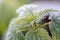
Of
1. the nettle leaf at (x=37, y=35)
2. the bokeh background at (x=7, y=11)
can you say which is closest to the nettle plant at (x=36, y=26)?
the nettle leaf at (x=37, y=35)

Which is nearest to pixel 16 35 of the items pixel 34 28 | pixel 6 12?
pixel 34 28

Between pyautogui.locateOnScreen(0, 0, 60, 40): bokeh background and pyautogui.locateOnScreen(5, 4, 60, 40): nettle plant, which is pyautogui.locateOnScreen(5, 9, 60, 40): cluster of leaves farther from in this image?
pyautogui.locateOnScreen(0, 0, 60, 40): bokeh background

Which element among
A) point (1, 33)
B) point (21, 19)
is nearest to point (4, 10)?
point (1, 33)

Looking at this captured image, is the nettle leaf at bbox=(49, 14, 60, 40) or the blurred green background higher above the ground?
the blurred green background

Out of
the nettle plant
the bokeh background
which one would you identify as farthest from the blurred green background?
the nettle plant

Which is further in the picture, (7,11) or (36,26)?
(7,11)

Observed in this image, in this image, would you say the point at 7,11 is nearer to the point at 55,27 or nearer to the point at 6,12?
the point at 6,12

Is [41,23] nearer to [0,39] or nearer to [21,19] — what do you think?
[21,19]
